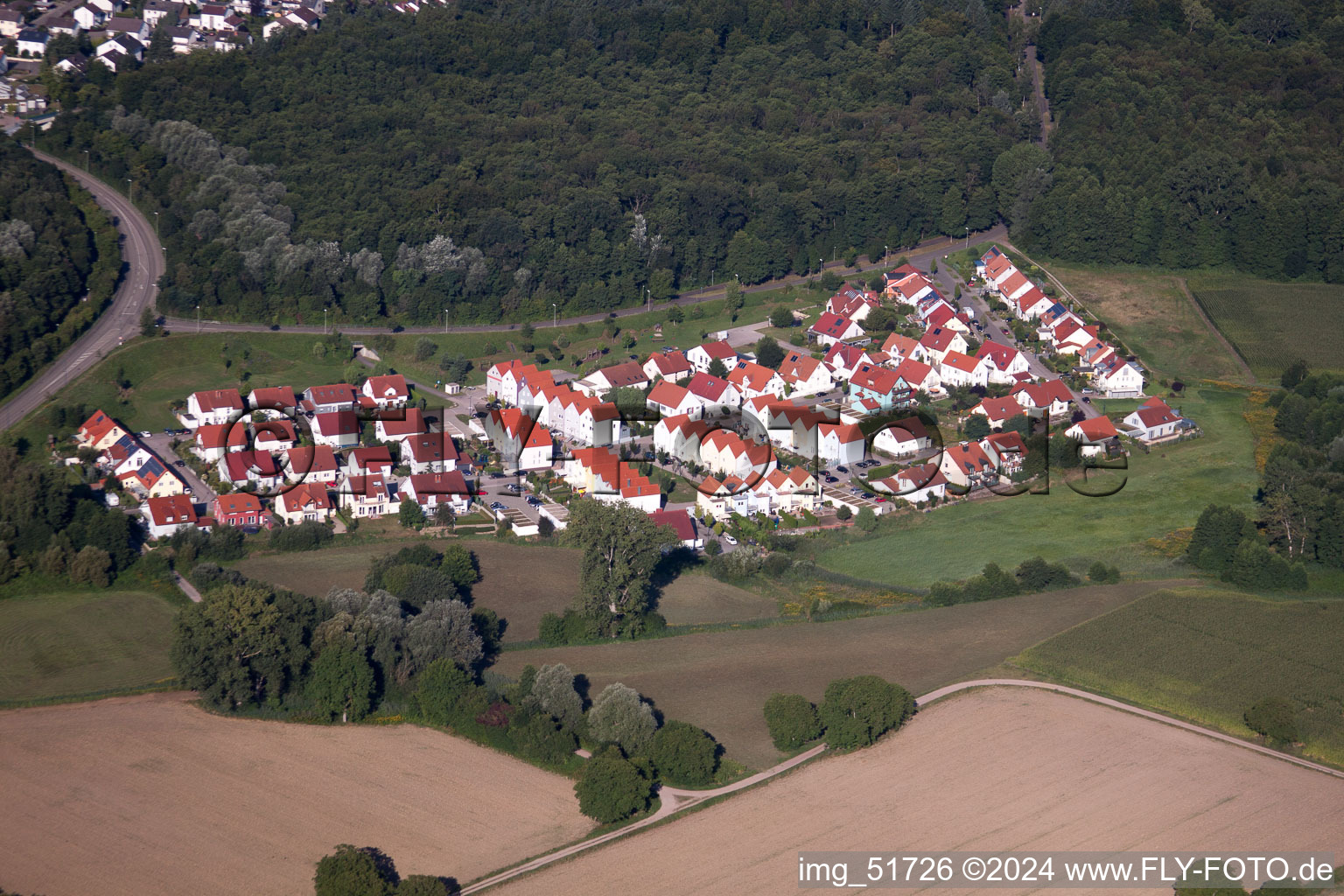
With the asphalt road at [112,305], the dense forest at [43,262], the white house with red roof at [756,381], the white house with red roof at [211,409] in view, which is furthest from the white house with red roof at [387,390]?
the white house with red roof at [756,381]

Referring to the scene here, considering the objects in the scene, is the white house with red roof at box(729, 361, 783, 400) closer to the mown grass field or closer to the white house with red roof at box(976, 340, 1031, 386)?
the white house with red roof at box(976, 340, 1031, 386)

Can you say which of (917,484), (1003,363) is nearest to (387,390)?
(917,484)

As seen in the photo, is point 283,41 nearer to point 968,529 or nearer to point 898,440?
point 898,440

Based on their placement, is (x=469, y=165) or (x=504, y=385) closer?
(x=504, y=385)

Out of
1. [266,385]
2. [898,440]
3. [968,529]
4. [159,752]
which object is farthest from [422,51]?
[159,752]

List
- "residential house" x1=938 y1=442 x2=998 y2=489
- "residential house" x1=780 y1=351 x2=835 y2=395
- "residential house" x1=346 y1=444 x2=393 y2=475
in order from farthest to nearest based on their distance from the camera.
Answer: "residential house" x1=780 y1=351 x2=835 y2=395 < "residential house" x1=938 y1=442 x2=998 y2=489 < "residential house" x1=346 y1=444 x2=393 y2=475

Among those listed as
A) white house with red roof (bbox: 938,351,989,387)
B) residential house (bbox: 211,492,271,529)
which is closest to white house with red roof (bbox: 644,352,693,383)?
white house with red roof (bbox: 938,351,989,387)
